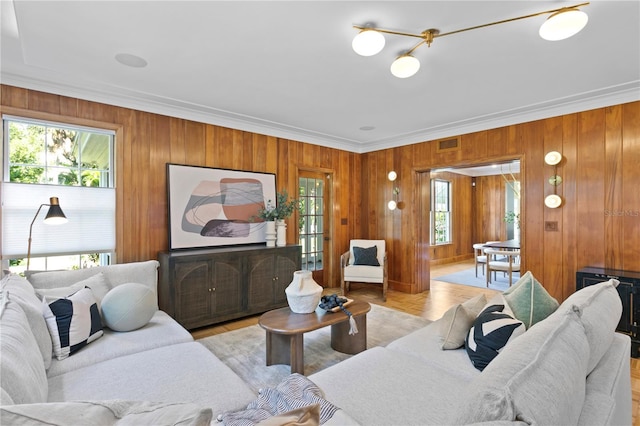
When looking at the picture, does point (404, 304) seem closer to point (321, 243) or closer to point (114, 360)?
point (321, 243)

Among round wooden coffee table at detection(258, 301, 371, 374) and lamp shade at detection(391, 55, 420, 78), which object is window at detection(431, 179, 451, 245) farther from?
lamp shade at detection(391, 55, 420, 78)

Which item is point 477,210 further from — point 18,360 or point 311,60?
point 18,360

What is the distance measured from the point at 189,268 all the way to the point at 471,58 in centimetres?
341

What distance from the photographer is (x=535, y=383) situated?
0.82 meters

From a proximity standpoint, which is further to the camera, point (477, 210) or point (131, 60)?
point (477, 210)

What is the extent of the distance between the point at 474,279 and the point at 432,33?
543 centimetres

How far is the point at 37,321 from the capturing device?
1791mm

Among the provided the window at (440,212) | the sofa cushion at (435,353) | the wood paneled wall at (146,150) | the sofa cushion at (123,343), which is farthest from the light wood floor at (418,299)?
the sofa cushion at (435,353)

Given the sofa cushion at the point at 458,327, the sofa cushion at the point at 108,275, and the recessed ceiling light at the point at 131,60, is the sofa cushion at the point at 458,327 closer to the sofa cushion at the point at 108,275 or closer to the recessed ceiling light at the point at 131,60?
the sofa cushion at the point at 108,275

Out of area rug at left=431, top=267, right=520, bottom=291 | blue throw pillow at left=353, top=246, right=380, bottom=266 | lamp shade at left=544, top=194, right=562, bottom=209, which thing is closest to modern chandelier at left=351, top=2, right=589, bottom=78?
lamp shade at left=544, top=194, right=562, bottom=209

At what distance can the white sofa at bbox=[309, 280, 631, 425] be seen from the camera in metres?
0.80

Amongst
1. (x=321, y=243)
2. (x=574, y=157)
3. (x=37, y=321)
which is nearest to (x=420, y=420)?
(x=37, y=321)

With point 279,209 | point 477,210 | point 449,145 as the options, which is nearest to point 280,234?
point 279,209

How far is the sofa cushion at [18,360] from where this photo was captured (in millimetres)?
1088
